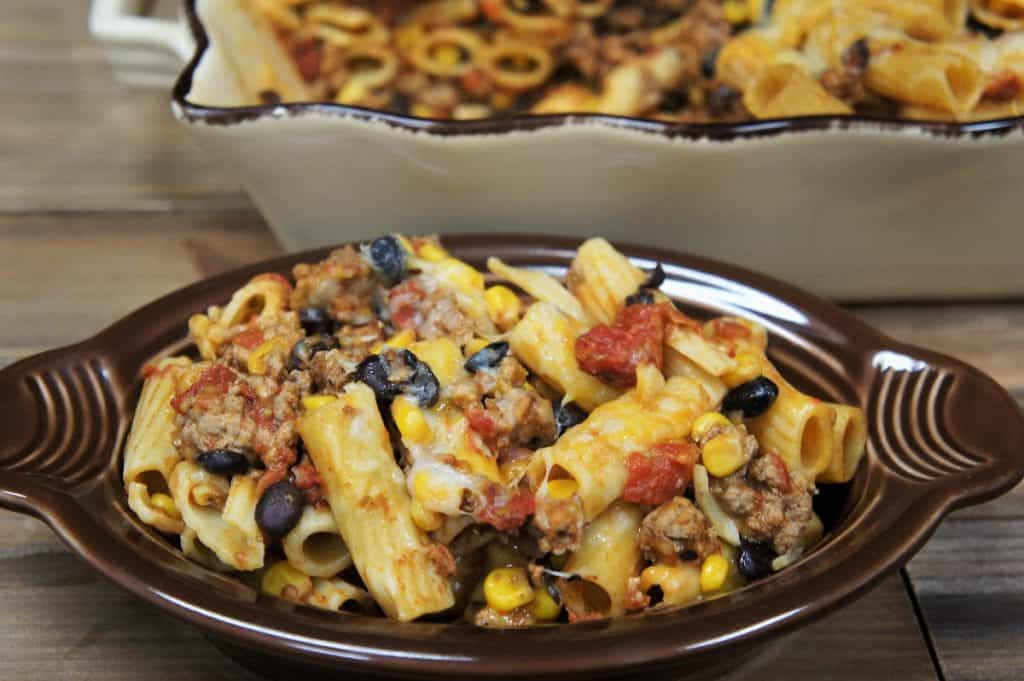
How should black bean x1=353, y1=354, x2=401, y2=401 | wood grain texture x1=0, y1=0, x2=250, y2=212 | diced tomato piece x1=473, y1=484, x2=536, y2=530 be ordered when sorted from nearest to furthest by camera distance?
diced tomato piece x1=473, y1=484, x2=536, y2=530 < black bean x1=353, y1=354, x2=401, y2=401 < wood grain texture x1=0, y1=0, x2=250, y2=212

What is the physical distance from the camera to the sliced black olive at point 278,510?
108 centimetres

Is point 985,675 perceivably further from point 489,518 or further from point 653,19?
point 653,19

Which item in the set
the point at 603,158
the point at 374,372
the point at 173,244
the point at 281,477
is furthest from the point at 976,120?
the point at 173,244

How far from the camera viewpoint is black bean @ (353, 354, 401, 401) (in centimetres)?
116

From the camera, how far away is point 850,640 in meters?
1.22

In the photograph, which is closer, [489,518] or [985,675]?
[489,518]

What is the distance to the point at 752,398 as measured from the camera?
3.87 ft

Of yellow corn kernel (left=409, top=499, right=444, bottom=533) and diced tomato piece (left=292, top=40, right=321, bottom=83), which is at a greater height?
yellow corn kernel (left=409, top=499, right=444, bottom=533)

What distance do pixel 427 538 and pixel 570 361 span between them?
0.78 ft

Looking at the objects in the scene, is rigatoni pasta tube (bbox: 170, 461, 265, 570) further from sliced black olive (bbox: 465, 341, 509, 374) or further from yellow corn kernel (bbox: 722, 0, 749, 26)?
yellow corn kernel (bbox: 722, 0, 749, 26)

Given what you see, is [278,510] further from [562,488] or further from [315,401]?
[562,488]

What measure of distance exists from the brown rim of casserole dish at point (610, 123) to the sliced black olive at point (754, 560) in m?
0.58

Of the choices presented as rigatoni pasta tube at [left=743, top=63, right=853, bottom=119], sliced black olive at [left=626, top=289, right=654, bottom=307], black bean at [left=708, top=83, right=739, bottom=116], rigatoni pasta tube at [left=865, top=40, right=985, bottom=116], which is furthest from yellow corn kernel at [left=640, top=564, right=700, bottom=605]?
black bean at [left=708, top=83, right=739, bottom=116]

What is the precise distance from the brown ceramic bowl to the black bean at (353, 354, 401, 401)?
226 mm
